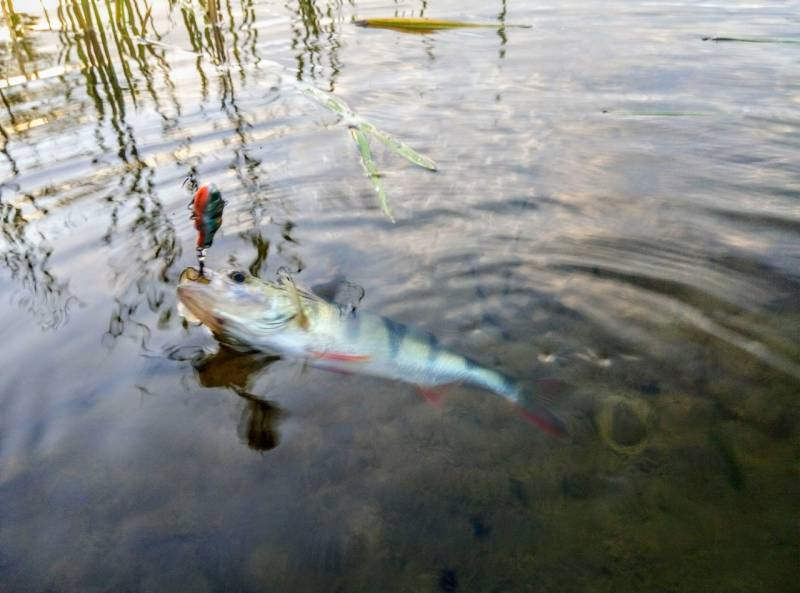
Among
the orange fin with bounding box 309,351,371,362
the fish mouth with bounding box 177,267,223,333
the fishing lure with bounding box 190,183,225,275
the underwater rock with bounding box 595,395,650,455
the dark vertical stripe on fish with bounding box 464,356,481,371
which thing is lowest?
the underwater rock with bounding box 595,395,650,455

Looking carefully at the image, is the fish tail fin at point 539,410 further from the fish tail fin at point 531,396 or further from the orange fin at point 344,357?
the orange fin at point 344,357

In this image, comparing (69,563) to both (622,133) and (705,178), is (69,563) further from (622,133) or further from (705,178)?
(622,133)

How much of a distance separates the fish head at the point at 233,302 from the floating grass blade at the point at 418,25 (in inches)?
249

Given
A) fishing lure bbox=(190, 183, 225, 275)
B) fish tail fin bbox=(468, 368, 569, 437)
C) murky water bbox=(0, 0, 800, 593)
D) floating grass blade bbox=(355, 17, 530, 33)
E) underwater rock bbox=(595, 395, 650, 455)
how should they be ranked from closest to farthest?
murky water bbox=(0, 0, 800, 593)
fishing lure bbox=(190, 183, 225, 275)
underwater rock bbox=(595, 395, 650, 455)
fish tail fin bbox=(468, 368, 569, 437)
floating grass blade bbox=(355, 17, 530, 33)

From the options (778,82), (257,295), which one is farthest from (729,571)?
(778,82)

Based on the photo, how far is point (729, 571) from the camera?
211 cm

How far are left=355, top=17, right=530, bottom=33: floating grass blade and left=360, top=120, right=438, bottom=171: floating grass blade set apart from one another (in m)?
3.91

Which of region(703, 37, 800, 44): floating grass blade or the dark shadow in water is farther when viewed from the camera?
region(703, 37, 800, 44): floating grass blade

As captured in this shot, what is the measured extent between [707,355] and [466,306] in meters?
1.18

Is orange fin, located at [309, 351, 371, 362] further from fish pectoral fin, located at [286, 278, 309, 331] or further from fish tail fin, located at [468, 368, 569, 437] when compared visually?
fish tail fin, located at [468, 368, 569, 437]

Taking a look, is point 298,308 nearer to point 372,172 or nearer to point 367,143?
point 372,172

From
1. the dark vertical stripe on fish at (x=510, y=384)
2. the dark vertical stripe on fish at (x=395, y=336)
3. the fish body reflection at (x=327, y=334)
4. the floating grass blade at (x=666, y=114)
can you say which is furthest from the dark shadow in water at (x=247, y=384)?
the floating grass blade at (x=666, y=114)

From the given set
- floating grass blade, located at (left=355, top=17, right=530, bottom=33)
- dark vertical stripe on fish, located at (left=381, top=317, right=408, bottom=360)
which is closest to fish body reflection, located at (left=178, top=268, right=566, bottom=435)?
dark vertical stripe on fish, located at (left=381, top=317, right=408, bottom=360)

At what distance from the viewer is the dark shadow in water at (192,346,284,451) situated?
2.72 m
